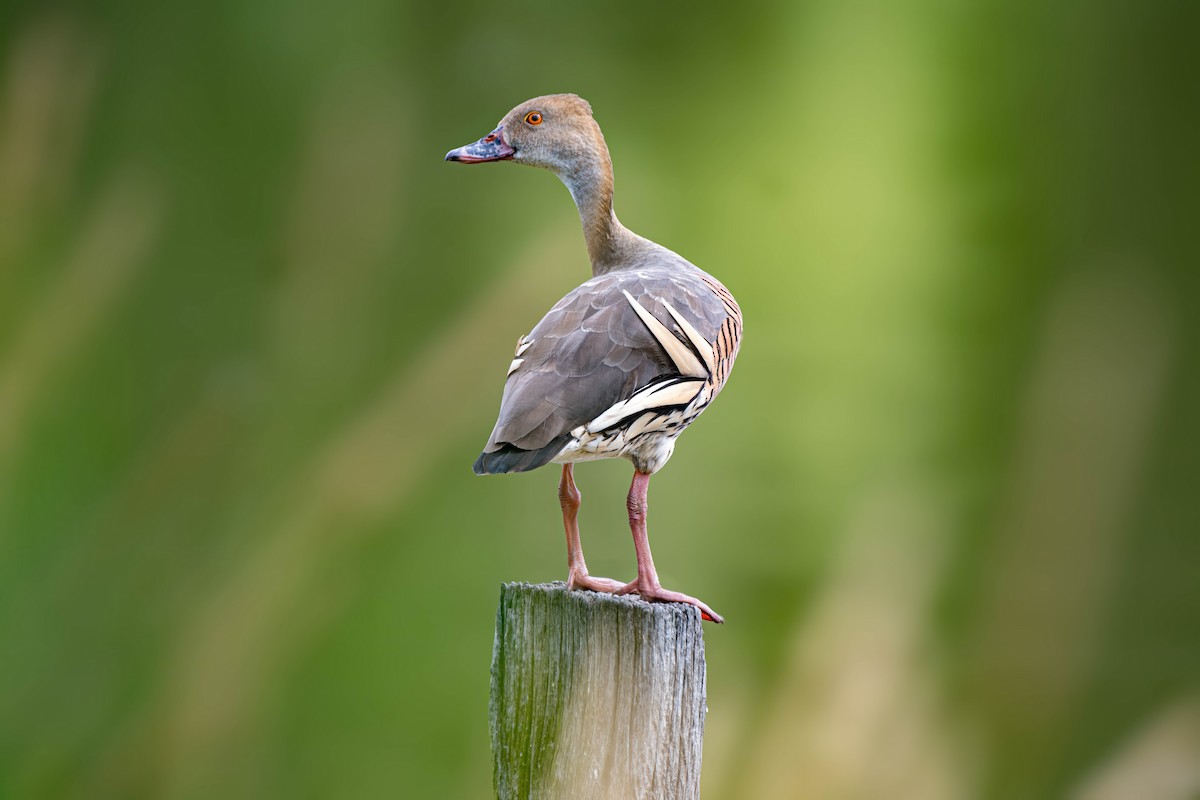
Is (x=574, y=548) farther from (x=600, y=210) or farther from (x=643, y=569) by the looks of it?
(x=600, y=210)

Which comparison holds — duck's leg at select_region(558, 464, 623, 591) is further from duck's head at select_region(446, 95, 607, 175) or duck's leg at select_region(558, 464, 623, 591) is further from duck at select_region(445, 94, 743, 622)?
duck's head at select_region(446, 95, 607, 175)

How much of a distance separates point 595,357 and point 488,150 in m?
0.77

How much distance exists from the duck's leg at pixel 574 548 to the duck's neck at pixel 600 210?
0.61 metres

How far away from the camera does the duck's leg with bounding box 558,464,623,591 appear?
2084mm

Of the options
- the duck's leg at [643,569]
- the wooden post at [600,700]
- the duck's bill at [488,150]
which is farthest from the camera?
the duck's bill at [488,150]

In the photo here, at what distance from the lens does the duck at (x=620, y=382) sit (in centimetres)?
185

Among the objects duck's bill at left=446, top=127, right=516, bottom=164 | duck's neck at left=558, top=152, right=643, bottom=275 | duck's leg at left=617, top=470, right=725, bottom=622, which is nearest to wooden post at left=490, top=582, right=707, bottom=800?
duck's leg at left=617, top=470, right=725, bottom=622

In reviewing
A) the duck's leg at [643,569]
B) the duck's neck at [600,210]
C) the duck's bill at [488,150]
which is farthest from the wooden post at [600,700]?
the duck's bill at [488,150]

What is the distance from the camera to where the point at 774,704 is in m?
4.64

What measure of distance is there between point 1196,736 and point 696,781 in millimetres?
3684

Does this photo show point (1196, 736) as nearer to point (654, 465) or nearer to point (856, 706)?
point (856, 706)

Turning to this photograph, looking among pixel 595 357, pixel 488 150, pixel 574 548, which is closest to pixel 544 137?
pixel 488 150

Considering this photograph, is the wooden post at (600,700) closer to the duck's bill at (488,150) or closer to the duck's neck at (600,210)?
the duck's neck at (600,210)

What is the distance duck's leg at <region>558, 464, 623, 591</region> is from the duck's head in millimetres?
772
